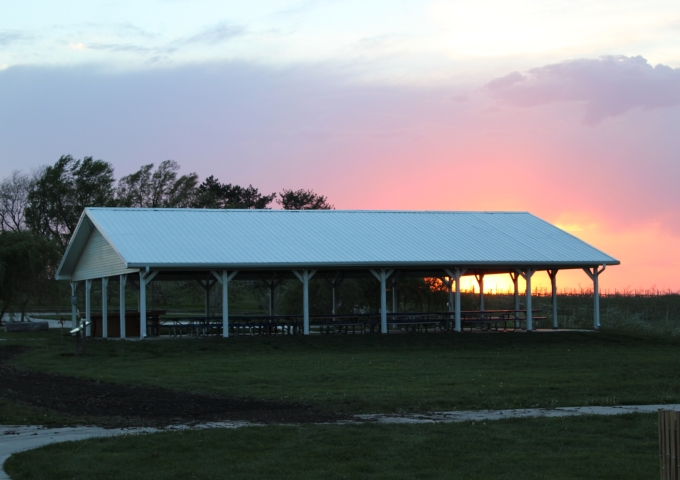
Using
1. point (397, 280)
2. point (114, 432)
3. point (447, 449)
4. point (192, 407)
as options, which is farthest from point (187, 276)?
point (447, 449)

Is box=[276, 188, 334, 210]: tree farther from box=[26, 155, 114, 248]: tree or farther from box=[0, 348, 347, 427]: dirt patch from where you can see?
box=[0, 348, 347, 427]: dirt patch

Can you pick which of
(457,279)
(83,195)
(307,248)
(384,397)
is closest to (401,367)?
(384,397)

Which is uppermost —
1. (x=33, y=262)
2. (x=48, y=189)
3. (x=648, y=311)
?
(x=48, y=189)

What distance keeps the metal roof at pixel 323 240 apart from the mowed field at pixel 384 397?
8.26 feet

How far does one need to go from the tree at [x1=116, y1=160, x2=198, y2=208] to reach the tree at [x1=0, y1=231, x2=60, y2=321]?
1266 inches

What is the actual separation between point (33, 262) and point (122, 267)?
26.9 ft

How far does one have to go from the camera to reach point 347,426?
10.4 m

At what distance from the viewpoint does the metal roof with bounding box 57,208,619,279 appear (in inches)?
1054

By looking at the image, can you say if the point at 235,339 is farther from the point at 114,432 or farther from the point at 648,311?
the point at 648,311

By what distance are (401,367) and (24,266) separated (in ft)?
65.1

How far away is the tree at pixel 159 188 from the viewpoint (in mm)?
67375

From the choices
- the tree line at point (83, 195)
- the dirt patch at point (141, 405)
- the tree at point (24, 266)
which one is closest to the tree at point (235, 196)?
the tree line at point (83, 195)

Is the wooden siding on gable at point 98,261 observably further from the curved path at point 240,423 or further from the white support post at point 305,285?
the curved path at point 240,423

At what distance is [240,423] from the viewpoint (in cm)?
1084
